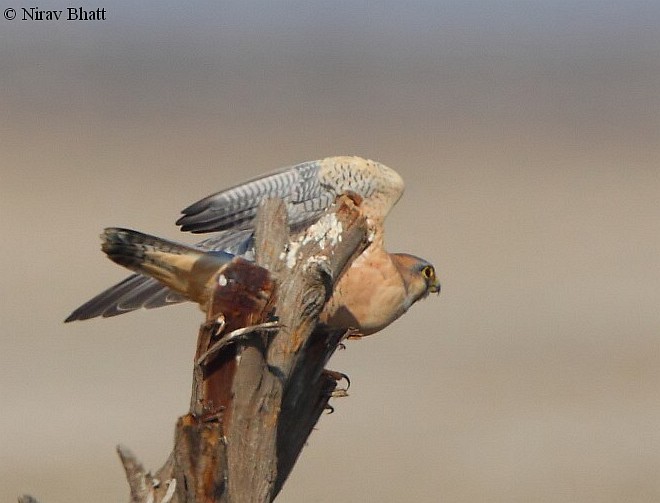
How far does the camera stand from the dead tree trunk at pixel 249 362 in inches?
137

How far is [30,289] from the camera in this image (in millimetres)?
16031

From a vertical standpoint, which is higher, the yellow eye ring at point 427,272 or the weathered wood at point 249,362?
the yellow eye ring at point 427,272

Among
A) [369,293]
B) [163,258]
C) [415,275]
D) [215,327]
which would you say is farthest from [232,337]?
[415,275]

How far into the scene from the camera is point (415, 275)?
19.1ft

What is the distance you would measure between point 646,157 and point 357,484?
19659 mm

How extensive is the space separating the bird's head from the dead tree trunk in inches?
76.6

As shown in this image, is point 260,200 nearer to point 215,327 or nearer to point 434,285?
point 434,285

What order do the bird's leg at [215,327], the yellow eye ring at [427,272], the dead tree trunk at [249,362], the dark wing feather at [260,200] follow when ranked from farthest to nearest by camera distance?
the yellow eye ring at [427,272] → the dark wing feather at [260,200] → the bird's leg at [215,327] → the dead tree trunk at [249,362]

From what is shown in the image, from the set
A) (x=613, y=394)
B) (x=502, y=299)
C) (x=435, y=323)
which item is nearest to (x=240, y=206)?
(x=613, y=394)

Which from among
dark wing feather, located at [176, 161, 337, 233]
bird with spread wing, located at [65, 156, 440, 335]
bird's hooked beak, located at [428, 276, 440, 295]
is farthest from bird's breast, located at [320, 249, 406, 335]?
bird's hooked beak, located at [428, 276, 440, 295]

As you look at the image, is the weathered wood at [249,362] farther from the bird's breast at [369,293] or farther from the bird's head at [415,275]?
the bird's head at [415,275]

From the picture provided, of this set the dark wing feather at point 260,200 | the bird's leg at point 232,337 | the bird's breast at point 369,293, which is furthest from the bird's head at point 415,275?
the bird's leg at point 232,337

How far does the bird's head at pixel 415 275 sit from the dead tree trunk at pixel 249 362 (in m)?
1.95

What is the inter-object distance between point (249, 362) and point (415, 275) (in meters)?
2.38
